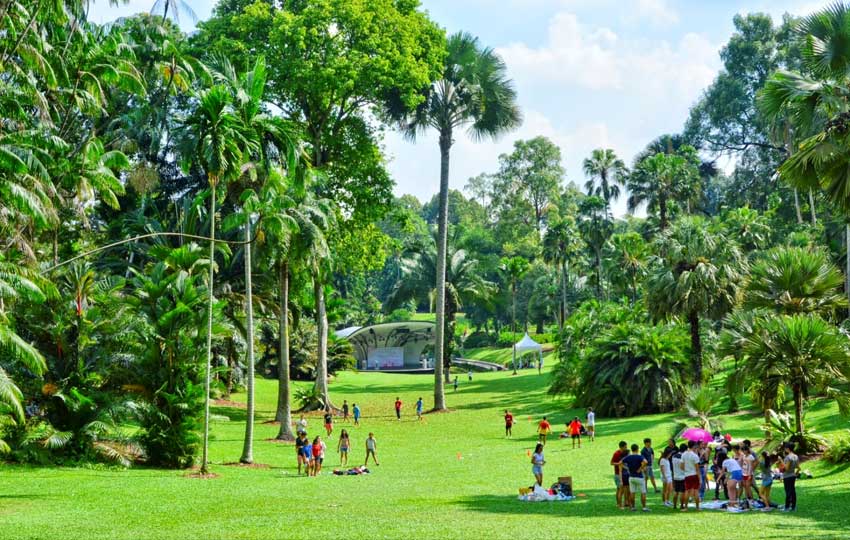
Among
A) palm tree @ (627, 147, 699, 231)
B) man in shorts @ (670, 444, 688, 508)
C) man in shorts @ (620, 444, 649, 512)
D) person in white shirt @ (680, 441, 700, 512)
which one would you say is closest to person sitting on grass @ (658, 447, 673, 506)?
man in shorts @ (670, 444, 688, 508)

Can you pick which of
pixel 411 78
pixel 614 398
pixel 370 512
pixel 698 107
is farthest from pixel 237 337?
pixel 698 107

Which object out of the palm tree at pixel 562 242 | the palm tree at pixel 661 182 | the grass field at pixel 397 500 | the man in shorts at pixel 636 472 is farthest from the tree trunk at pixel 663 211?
the man in shorts at pixel 636 472

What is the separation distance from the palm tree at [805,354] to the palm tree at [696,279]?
1272cm

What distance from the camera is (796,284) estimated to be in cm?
2766

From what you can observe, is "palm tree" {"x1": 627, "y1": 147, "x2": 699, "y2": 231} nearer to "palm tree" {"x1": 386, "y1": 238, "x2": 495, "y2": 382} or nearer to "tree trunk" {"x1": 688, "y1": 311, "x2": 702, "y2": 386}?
"palm tree" {"x1": 386, "y1": 238, "x2": 495, "y2": 382}

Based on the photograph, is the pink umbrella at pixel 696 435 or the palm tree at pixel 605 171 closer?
the pink umbrella at pixel 696 435

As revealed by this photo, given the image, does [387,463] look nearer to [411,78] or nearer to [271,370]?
[411,78]

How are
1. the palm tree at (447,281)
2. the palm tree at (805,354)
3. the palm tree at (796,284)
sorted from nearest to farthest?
the palm tree at (805,354)
the palm tree at (796,284)
the palm tree at (447,281)

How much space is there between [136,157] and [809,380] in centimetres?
3879

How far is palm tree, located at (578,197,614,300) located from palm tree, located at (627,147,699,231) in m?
3.98

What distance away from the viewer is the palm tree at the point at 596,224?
75.4 m

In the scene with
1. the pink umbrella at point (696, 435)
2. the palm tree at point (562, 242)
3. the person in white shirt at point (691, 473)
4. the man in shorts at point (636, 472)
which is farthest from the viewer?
the palm tree at point (562, 242)

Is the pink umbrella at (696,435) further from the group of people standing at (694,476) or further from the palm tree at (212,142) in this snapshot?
the palm tree at (212,142)

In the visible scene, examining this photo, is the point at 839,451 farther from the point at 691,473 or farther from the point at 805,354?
the point at 691,473
